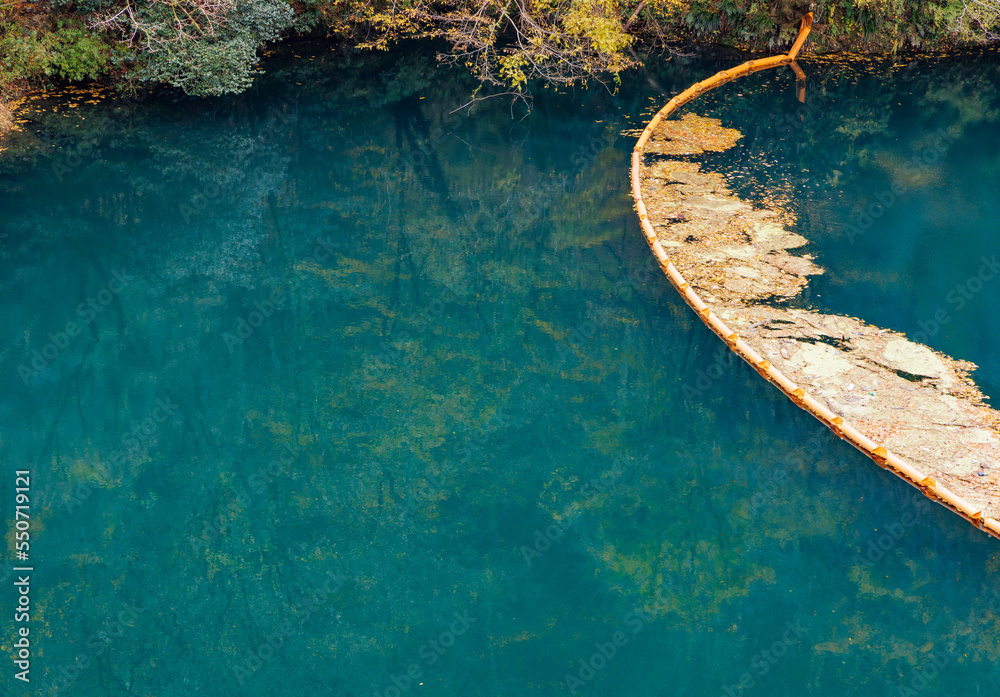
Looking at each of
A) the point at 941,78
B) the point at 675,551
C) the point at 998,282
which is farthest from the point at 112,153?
the point at 941,78

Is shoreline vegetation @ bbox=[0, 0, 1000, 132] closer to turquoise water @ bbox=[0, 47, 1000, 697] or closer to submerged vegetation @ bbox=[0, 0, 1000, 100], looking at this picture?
submerged vegetation @ bbox=[0, 0, 1000, 100]

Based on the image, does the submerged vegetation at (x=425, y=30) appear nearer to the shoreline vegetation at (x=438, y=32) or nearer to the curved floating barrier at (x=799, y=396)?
the shoreline vegetation at (x=438, y=32)

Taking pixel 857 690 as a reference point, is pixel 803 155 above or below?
above

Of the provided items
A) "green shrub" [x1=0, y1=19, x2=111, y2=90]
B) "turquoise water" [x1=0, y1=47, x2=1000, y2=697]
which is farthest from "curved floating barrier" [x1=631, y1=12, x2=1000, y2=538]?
"green shrub" [x1=0, y1=19, x2=111, y2=90]

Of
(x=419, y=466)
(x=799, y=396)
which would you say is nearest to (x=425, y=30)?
(x=419, y=466)

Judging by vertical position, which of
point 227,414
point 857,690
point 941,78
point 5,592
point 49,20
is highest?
point 49,20

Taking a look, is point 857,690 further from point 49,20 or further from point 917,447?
point 49,20
